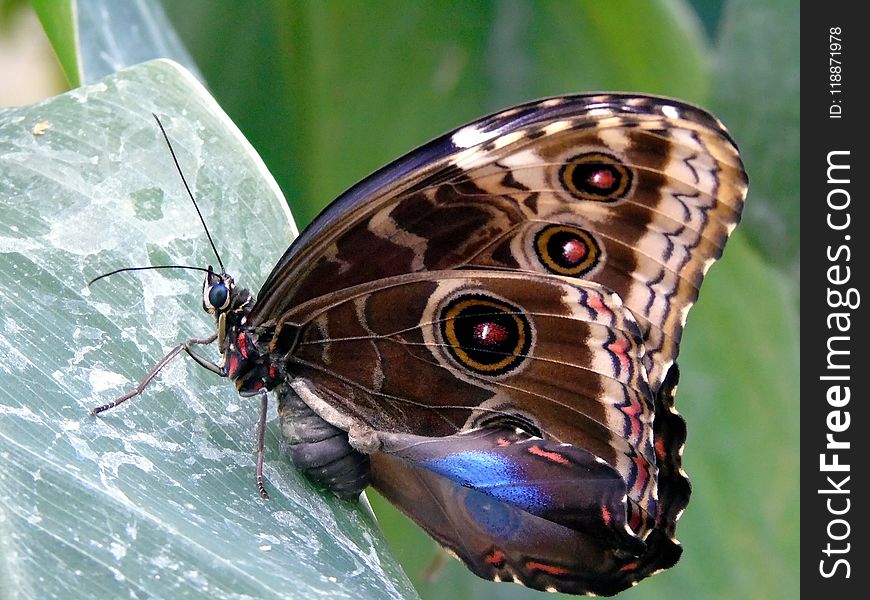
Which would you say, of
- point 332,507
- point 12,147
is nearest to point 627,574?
point 332,507

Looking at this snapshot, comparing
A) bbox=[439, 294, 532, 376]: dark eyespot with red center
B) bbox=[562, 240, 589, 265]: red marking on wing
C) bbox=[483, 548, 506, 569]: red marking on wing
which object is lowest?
bbox=[483, 548, 506, 569]: red marking on wing

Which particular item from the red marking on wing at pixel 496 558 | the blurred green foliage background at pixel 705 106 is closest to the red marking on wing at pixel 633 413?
the red marking on wing at pixel 496 558

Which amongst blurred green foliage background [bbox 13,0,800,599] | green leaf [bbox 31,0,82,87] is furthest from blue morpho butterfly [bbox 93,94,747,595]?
blurred green foliage background [bbox 13,0,800,599]

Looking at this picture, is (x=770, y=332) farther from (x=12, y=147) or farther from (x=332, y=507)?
(x=12, y=147)

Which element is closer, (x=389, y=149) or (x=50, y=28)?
(x=50, y=28)

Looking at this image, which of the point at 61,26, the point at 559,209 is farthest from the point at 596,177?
the point at 61,26

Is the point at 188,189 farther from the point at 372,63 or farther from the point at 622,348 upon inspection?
the point at 372,63

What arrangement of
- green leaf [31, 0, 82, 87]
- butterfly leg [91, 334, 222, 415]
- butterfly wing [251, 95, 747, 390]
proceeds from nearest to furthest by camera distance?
butterfly leg [91, 334, 222, 415] < butterfly wing [251, 95, 747, 390] < green leaf [31, 0, 82, 87]

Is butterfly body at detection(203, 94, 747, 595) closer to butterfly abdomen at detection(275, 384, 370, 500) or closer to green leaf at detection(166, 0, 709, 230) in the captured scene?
butterfly abdomen at detection(275, 384, 370, 500)
